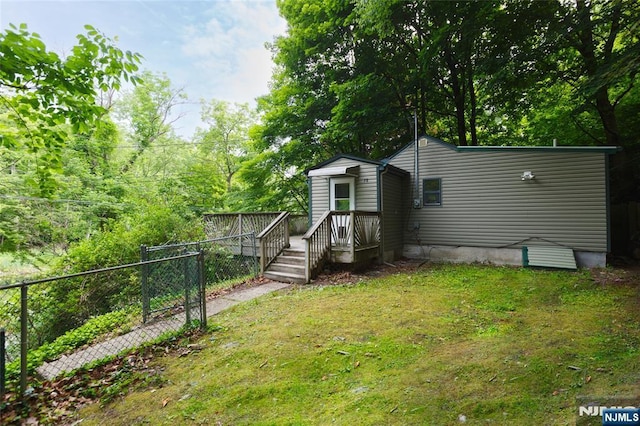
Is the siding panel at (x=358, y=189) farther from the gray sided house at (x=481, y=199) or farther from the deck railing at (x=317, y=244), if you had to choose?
the deck railing at (x=317, y=244)

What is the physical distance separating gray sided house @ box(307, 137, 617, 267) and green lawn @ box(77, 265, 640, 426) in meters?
2.92

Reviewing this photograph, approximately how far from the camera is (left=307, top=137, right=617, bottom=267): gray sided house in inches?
304

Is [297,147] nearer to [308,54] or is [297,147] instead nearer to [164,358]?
[308,54]

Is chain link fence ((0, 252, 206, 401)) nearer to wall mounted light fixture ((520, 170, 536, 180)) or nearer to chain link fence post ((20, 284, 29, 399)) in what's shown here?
chain link fence post ((20, 284, 29, 399))

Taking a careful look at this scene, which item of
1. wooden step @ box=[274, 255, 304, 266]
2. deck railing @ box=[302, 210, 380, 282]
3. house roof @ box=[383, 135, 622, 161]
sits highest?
house roof @ box=[383, 135, 622, 161]

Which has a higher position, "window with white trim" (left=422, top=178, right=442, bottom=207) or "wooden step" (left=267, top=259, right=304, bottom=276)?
"window with white trim" (left=422, top=178, right=442, bottom=207)

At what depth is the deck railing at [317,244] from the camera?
7.20m

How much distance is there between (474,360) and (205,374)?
2889mm

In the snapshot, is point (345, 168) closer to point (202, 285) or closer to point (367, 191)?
point (367, 191)

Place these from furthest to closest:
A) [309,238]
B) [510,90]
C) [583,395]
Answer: [510,90] → [309,238] → [583,395]

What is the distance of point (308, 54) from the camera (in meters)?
13.3

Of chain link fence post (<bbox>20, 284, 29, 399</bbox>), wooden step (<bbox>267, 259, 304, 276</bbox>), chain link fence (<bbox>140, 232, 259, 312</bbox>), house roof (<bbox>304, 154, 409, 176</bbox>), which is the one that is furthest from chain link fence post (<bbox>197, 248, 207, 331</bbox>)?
house roof (<bbox>304, 154, 409, 176</bbox>)

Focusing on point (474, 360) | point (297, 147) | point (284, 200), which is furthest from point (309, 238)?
point (284, 200)

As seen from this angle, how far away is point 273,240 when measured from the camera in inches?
329
